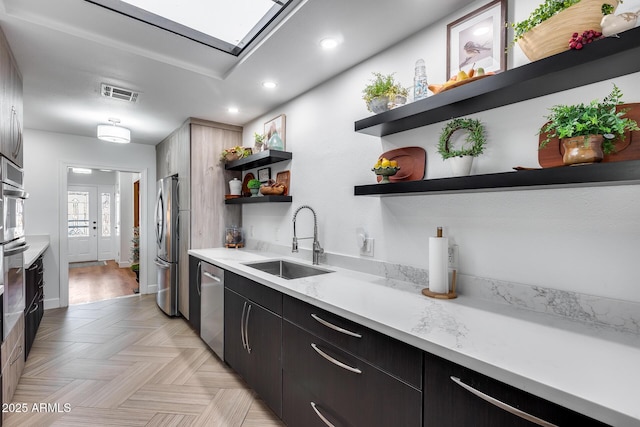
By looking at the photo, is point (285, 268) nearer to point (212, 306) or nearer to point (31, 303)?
point (212, 306)

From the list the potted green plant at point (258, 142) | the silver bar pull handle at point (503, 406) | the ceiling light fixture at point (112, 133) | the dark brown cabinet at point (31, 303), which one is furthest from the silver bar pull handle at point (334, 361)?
the ceiling light fixture at point (112, 133)

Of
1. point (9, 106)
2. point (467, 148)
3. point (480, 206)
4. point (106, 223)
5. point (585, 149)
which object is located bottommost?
point (106, 223)

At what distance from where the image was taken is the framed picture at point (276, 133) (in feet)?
9.68

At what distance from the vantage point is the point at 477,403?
893 mm

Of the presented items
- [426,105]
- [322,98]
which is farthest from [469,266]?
[322,98]

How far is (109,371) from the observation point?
2561 mm

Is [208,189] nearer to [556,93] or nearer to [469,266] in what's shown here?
[469,266]

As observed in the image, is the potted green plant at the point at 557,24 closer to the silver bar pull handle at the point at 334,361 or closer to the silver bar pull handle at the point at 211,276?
the silver bar pull handle at the point at 334,361

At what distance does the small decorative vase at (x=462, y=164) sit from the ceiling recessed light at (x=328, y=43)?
3.55 ft

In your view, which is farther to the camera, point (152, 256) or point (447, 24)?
point (152, 256)

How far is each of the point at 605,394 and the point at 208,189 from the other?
11.6ft

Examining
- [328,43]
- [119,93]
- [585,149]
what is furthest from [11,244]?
[585,149]

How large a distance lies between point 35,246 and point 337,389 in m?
4.17

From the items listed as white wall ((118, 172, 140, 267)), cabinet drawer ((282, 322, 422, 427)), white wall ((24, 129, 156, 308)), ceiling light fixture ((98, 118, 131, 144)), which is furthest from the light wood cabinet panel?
white wall ((118, 172, 140, 267))
